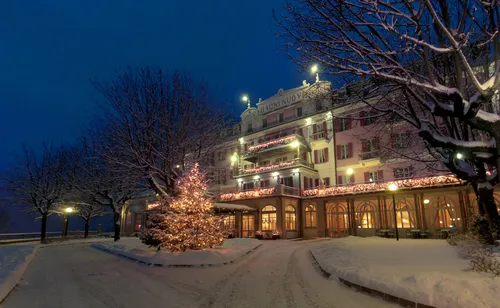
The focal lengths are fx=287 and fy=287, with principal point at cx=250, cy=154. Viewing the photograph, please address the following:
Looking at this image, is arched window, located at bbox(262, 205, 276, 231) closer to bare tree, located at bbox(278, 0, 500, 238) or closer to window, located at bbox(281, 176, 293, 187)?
window, located at bbox(281, 176, 293, 187)

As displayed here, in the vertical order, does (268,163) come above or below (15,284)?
above

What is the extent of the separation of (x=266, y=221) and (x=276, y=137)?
10286 mm

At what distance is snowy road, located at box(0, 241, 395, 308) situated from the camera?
6.24 meters

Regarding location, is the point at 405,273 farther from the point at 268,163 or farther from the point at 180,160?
the point at 268,163

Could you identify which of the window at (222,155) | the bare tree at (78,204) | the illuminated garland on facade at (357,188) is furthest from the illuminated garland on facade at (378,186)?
the bare tree at (78,204)

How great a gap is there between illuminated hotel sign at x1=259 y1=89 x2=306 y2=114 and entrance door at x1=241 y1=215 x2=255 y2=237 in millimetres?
13222

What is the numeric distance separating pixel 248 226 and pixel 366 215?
1174cm

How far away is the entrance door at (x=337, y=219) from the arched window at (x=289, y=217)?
335 cm

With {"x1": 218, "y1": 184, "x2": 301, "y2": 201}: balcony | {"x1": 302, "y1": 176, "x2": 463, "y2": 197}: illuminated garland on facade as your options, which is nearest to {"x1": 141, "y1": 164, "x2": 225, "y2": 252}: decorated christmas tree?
{"x1": 218, "y1": 184, "x2": 301, "y2": 201}: balcony

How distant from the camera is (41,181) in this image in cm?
3025

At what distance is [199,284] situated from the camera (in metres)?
8.09

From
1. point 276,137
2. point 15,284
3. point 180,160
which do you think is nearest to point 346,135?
point 276,137

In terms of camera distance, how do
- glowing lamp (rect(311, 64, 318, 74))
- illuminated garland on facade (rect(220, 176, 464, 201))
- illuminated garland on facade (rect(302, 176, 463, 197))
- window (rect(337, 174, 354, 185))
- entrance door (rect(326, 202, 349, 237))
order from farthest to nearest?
window (rect(337, 174, 354, 185)), entrance door (rect(326, 202, 349, 237)), illuminated garland on facade (rect(220, 176, 464, 201)), illuminated garland on facade (rect(302, 176, 463, 197)), glowing lamp (rect(311, 64, 318, 74))

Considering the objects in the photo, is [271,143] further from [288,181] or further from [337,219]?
[337,219]
